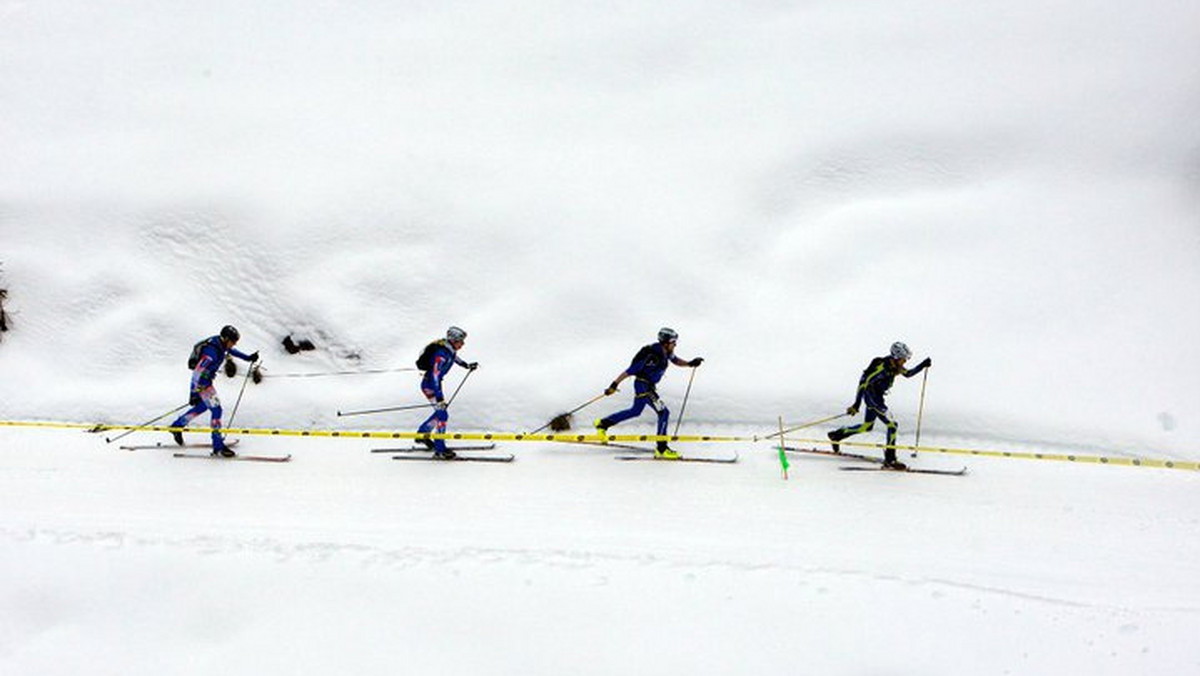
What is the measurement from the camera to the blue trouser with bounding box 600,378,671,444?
476 inches

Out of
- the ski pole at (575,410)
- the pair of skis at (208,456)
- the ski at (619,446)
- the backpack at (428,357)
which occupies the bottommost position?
the pair of skis at (208,456)

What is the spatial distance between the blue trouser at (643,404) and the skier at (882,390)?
2.86 m

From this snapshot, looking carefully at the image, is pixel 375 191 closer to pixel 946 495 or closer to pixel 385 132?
pixel 385 132

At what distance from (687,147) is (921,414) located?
28.9 feet

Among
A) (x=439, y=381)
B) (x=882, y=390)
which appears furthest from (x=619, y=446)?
(x=882, y=390)

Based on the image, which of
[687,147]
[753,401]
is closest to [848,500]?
[753,401]

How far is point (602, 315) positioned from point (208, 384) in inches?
282

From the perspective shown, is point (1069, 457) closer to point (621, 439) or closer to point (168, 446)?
point (621, 439)

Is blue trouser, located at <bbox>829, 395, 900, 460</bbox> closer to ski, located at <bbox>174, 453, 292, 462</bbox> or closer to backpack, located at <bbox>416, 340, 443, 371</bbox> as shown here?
backpack, located at <bbox>416, 340, 443, 371</bbox>

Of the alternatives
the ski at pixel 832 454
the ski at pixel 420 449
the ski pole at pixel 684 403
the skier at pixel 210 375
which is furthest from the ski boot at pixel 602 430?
the skier at pixel 210 375

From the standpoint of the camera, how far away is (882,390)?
38.5 feet

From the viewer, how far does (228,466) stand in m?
11.7

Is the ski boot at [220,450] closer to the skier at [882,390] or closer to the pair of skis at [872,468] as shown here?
the pair of skis at [872,468]

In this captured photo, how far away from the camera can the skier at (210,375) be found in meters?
12.0
